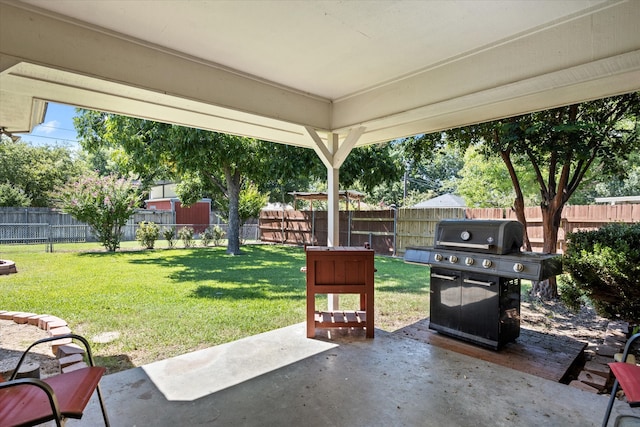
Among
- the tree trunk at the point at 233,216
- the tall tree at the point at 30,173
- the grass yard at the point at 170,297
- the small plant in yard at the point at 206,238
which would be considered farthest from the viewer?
the tall tree at the point at 30,173

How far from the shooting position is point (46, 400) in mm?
1547

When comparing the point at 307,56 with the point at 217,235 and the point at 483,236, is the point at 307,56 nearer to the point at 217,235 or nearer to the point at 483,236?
the point at 483,236

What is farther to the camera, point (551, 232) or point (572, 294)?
point (551, 232)

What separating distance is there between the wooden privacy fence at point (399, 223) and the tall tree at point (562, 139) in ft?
3.38

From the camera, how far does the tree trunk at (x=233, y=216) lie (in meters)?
10.2

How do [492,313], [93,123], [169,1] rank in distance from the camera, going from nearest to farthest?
[169,1]
[492,313]
[93,123]

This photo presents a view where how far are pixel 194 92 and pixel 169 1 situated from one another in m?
0.82

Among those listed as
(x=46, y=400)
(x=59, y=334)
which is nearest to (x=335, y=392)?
(x=46, y=400)

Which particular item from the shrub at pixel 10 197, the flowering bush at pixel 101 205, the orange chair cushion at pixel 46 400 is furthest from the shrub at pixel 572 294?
the shrub at pixel 10 197

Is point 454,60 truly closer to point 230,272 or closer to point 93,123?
point 230,272

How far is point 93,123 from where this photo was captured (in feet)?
29.3

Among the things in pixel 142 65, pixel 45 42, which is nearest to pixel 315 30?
pixel 142 65

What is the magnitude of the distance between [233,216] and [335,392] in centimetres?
861

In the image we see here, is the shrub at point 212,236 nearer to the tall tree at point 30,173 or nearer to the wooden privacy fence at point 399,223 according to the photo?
the wooden privacy fence at point 399,223
